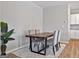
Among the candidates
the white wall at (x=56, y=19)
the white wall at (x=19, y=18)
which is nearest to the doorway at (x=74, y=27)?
the white wall at (x=56, y=19)

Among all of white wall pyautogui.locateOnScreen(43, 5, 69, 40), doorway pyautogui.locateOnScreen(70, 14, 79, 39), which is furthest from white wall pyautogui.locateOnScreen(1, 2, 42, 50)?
doorway pyautogui.locateOnScreen(70, 14, 79, 39)

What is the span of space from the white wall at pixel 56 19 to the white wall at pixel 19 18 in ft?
3.76

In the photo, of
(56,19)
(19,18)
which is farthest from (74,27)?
(19,18)

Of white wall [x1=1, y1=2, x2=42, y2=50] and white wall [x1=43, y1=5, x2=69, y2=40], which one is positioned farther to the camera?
white wall [x1=43, y1=5, x2=69, y2=40]

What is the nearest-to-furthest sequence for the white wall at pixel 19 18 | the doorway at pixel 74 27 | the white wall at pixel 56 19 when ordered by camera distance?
the white wall at pixel 19 18
the white wall at pixel 56 19
the doorway at pixel 74 27

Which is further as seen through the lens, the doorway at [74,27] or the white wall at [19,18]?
the doorway at [74,27]

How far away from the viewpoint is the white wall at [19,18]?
168 inches

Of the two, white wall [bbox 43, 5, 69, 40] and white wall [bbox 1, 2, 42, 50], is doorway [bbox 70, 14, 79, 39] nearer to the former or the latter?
white wall [bbox 43, 5, 69, 40]

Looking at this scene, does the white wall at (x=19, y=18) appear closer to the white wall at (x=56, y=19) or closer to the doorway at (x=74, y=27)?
the white wall at (x=56, y=19)

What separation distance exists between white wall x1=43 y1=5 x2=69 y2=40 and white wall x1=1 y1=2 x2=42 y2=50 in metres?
1.15

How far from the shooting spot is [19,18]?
495cm

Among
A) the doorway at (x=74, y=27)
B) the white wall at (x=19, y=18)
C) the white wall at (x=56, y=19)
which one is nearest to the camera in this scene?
the white wall at (x=19, y=18)

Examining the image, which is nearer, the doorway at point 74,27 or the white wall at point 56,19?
the white wall at point 56,19

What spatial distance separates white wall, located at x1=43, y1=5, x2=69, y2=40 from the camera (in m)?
6.98
